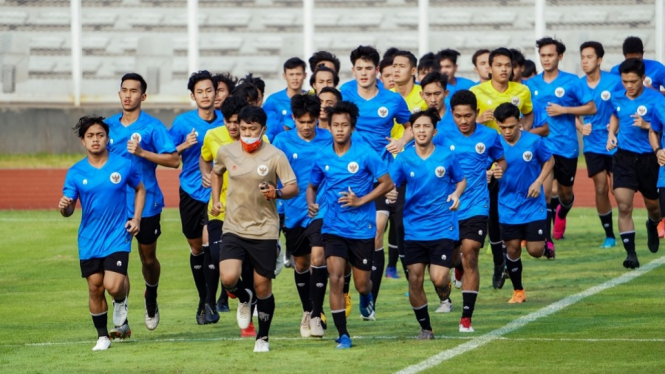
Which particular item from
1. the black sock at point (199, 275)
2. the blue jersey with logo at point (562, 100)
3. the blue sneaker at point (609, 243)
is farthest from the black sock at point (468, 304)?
the blue sneaker at point (609, 243)

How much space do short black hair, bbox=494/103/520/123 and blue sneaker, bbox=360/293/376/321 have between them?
7.18ft

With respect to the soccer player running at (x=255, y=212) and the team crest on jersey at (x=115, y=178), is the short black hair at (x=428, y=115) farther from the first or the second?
the team crest on jersey at (x=115, y=178)

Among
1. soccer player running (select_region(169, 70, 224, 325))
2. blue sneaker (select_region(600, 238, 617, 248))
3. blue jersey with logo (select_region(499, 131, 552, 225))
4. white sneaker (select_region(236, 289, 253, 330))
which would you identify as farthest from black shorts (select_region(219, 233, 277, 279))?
blue sneaker (select_region(600, 238, 617, 248))

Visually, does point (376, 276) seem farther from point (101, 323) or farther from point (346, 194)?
point (101, 323)

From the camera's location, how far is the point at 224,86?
12.9m

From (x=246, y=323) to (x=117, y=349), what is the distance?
1.06 m

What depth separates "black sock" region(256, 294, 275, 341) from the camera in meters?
10.2

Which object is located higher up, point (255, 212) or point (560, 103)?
point (560, 103)

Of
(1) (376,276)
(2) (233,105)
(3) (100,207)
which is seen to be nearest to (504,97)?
(1) (376,276)

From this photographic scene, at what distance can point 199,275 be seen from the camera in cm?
1240

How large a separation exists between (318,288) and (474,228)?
1466 millimetres

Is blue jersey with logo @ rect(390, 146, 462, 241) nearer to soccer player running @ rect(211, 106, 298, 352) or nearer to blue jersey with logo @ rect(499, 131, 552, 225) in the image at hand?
soccer player running @ rect(211, 106, 298, 352)

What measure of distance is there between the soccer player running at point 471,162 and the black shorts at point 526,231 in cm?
86

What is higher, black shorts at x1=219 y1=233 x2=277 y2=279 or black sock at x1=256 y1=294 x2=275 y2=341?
black shorts at x1=219 y1=233 x2=277 y2=279
